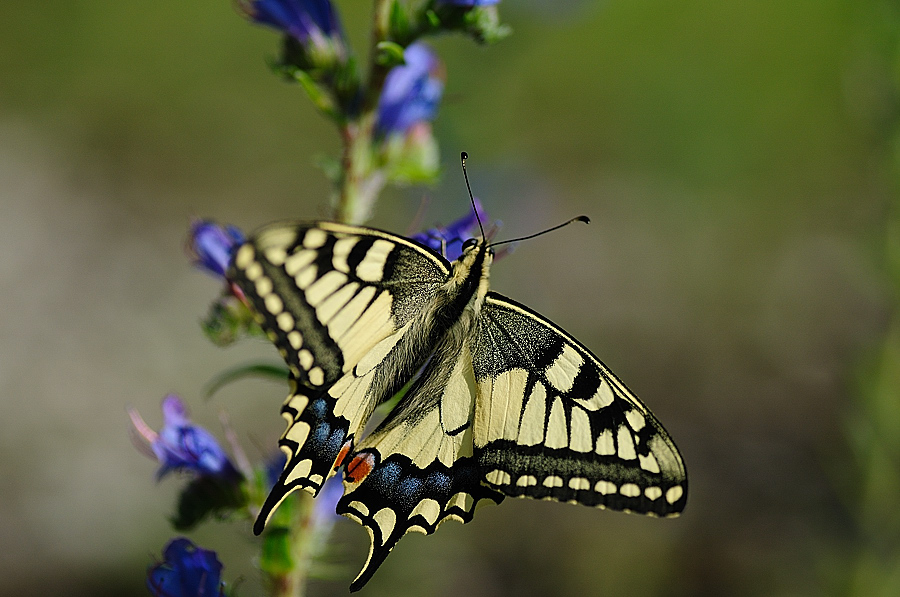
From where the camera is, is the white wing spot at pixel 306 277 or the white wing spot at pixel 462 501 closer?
the white wing spot at pixel 306 277

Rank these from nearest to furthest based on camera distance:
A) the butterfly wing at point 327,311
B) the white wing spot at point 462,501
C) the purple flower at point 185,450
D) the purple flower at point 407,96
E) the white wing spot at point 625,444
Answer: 1. the butterfly wing at point 327,311
2. the white wing spot at point 625,444
3. the white wing spot at point 462,501
4. the purple flower at point 185,450
5. the purple flower at point 407,96

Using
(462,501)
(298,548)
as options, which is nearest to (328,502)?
(298,548)

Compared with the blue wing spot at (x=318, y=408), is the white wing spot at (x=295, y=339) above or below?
above

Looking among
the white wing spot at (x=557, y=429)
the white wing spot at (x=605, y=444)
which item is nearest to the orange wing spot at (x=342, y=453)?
the white wing spot at (x=557, y=429)

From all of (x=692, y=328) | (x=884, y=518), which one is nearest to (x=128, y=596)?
(x=884, y=518)

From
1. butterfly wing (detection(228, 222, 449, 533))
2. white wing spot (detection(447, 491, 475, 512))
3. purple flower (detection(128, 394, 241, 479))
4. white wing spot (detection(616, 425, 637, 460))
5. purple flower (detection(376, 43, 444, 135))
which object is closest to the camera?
butterfly wing (detection(228, 222, 449, 533))

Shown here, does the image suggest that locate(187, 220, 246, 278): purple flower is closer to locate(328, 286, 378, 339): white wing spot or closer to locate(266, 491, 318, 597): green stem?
locate(328, 286, 378, 339): white wing spot

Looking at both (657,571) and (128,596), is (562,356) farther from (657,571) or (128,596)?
(128,596)

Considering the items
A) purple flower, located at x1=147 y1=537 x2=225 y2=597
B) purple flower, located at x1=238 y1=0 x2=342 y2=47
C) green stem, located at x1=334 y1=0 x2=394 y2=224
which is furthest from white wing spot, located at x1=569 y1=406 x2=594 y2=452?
purple flower, located at x1=238 y1=0 x2=342 y2=47

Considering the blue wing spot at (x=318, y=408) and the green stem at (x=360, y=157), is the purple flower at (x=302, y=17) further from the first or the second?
the blue wing spot at (x=318, y=408)
